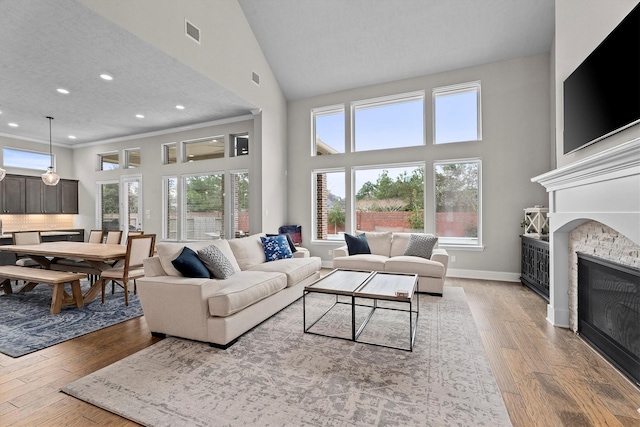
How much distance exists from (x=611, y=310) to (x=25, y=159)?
11.3 metres

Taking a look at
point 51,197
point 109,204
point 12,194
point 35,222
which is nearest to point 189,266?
point 109,204

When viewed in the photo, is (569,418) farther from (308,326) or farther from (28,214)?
(28,214)

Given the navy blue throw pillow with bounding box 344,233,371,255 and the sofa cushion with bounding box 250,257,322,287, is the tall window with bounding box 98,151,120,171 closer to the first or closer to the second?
the sofa cushion with bounding box 250,257,322,287

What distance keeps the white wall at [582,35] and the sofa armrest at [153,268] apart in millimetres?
4006

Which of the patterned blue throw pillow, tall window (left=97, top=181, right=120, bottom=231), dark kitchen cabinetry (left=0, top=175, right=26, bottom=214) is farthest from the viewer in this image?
tall window (left=97, top=181, right=120, bottom=231)

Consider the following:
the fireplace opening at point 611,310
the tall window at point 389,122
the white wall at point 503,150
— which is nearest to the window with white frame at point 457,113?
the white wall at point 503,150

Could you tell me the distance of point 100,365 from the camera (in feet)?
7.66

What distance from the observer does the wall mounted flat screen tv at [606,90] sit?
6.64 feet

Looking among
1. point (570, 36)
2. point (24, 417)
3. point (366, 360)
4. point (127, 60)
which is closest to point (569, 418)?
point (366, 360)

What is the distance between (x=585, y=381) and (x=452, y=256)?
138 inches

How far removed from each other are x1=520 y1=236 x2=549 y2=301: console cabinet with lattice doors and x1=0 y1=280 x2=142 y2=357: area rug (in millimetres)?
5208

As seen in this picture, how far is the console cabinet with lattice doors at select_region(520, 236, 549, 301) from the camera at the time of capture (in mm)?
3938

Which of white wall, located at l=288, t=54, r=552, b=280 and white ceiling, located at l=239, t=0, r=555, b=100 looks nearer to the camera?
white ceiling, located at l=239, t=0, r=555, b=100

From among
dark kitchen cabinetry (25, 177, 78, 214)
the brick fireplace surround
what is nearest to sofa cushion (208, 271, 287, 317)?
the brick fireplace surround
